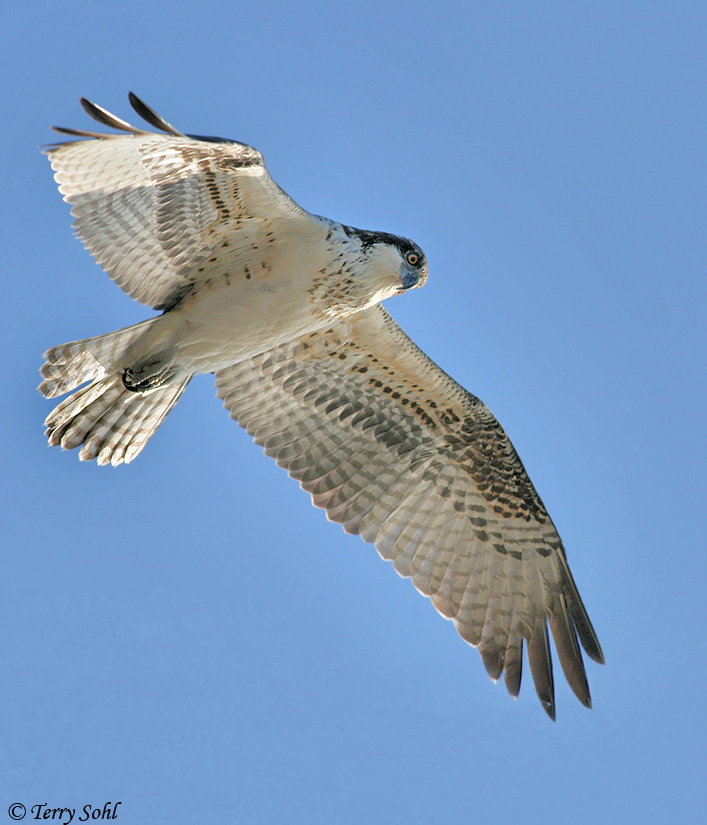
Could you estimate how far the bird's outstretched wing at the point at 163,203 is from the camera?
644cm

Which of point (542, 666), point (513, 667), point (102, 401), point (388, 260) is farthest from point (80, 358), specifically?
point (542, 666)

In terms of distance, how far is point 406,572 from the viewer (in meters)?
8.12

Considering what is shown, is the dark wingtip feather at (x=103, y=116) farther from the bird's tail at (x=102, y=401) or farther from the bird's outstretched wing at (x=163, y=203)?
the bird's tail at (x=102, y=401)

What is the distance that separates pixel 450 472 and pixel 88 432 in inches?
118

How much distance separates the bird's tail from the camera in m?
7.24

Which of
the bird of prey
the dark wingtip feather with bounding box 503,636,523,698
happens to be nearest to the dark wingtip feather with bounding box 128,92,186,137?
the bird of prey

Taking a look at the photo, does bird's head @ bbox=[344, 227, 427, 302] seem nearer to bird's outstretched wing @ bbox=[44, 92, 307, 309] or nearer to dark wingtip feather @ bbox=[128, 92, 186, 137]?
bird's outstretched wing @ bbox=[44, 92, 307, 309]

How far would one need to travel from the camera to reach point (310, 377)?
8375 millimetres

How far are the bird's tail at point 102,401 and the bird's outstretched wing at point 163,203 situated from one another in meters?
0.45

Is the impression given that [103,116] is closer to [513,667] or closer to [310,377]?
[310,377]

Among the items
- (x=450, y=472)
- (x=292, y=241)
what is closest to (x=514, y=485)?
(x=450, y=472)

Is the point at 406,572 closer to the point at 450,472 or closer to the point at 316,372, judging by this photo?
the point at 450,472

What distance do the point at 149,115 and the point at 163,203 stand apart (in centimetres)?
131

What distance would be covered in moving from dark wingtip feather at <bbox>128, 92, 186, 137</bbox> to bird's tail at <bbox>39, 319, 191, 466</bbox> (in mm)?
1947
